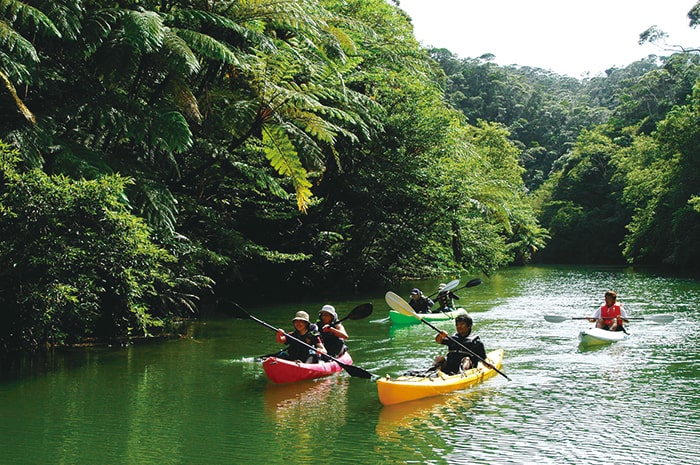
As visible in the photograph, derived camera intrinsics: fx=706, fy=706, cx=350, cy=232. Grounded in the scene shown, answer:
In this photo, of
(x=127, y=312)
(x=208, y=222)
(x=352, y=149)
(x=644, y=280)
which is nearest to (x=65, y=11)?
(x=127, y=312)

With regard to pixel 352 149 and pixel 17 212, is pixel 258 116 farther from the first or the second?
pixel 352 149

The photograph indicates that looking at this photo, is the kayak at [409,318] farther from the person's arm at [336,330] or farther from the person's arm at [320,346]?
the person's arm at [320,346]

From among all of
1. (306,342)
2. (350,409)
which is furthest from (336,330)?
(350,409)

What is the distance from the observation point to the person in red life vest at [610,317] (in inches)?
478

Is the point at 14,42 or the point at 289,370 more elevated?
the point at 14,42

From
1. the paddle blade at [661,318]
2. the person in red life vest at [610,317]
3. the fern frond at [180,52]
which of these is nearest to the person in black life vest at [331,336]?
the fern frond at [180,52]

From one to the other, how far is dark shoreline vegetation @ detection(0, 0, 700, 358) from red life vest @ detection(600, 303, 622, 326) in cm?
550

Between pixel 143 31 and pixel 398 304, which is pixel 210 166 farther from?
pixel 398 304

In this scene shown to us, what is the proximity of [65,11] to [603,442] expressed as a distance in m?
7.95

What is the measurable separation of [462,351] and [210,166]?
710cm

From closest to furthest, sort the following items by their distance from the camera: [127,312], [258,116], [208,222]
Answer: [127,312], [258,116], [208,222]

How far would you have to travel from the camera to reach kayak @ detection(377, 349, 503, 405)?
24.0 ft

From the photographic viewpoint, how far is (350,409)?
7363mm

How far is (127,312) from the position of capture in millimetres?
10562
